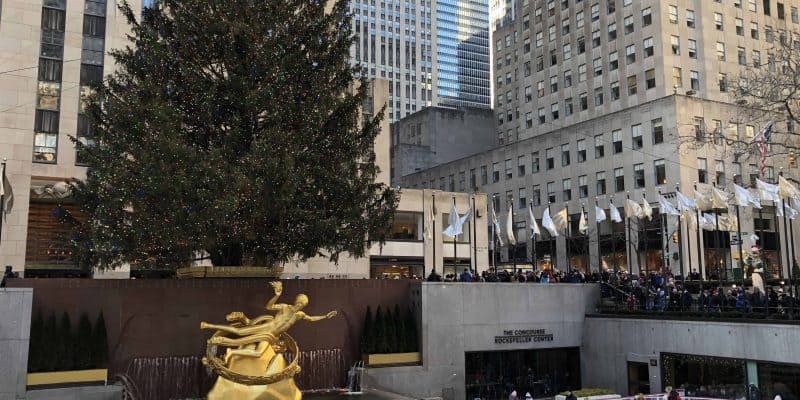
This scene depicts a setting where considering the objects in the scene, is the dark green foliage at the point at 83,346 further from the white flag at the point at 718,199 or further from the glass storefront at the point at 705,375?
the white flag at the point at 718,199

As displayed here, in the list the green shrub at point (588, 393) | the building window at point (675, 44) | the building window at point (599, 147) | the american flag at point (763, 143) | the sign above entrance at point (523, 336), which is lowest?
the green shrub at point (588, 393)

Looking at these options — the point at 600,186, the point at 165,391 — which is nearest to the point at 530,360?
the point at 165,391

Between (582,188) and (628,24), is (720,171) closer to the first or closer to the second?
(582,188)

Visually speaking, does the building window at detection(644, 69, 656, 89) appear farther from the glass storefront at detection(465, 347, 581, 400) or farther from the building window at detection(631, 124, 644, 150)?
the glass storefront at detection(465, 347, 581, 400)

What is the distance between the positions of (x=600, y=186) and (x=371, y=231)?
143 ft

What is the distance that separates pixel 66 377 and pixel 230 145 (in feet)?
28.6

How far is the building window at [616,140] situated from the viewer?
62.5 metres

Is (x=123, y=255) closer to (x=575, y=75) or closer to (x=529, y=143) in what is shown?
(x=529, y=143)

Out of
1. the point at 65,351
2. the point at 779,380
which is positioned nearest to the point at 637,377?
the point at 779,380

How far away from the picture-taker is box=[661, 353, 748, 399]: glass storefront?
2672cm

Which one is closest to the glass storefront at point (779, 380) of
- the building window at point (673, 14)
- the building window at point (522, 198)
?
the building window at point (673, 14)

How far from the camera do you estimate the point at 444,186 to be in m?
83.8

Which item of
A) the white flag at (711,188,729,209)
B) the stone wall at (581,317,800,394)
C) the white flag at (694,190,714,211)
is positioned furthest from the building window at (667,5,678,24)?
the stone wall at (581,317,800,394)

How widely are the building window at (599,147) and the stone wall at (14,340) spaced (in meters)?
51.9
